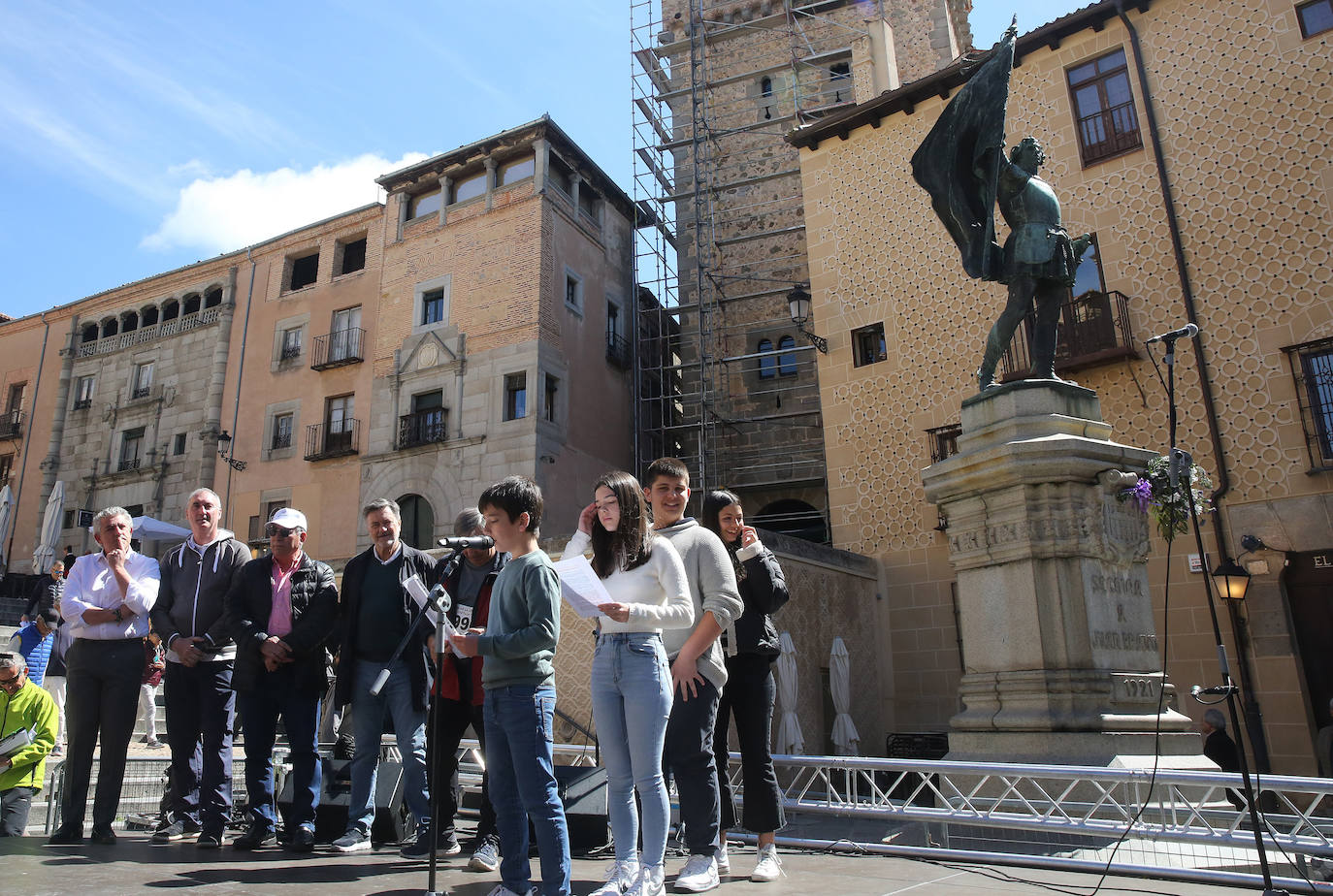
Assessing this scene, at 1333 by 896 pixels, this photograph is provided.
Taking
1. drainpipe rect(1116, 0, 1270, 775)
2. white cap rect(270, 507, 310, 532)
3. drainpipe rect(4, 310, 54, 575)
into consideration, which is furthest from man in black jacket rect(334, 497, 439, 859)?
drainpipe rect(4, 310, 54, 575)

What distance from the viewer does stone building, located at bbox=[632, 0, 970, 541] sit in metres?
21.1

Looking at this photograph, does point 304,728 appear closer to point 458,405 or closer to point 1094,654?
point 1094,654

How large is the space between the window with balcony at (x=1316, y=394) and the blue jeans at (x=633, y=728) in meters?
11.5

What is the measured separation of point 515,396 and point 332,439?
5.22 meters

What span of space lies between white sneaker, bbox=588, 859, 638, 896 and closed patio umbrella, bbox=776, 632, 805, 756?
282 inches

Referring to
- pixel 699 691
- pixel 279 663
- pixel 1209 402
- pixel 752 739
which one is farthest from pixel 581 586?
pixel 1209 402

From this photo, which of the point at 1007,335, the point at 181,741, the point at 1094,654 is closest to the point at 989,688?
the point at 1094,654

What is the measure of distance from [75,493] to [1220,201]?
28.5 metres

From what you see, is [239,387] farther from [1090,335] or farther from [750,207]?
[1090,335]

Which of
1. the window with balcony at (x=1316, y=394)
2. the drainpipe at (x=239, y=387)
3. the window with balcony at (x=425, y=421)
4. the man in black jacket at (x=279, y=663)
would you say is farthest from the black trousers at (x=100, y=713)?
the drainpipe at (x=239, y=387)

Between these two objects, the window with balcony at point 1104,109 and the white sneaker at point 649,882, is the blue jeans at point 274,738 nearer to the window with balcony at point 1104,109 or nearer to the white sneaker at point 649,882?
the white sneaker at point 649,882

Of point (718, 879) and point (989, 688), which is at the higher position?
point (989, 688)

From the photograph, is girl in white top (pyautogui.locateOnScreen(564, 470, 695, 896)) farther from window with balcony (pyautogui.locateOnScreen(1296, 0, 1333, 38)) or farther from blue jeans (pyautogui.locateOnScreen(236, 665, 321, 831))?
window with balcony (pyautogui.locateOnScreen(1296, 0, 1333, 38))

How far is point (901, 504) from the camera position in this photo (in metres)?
15.0
